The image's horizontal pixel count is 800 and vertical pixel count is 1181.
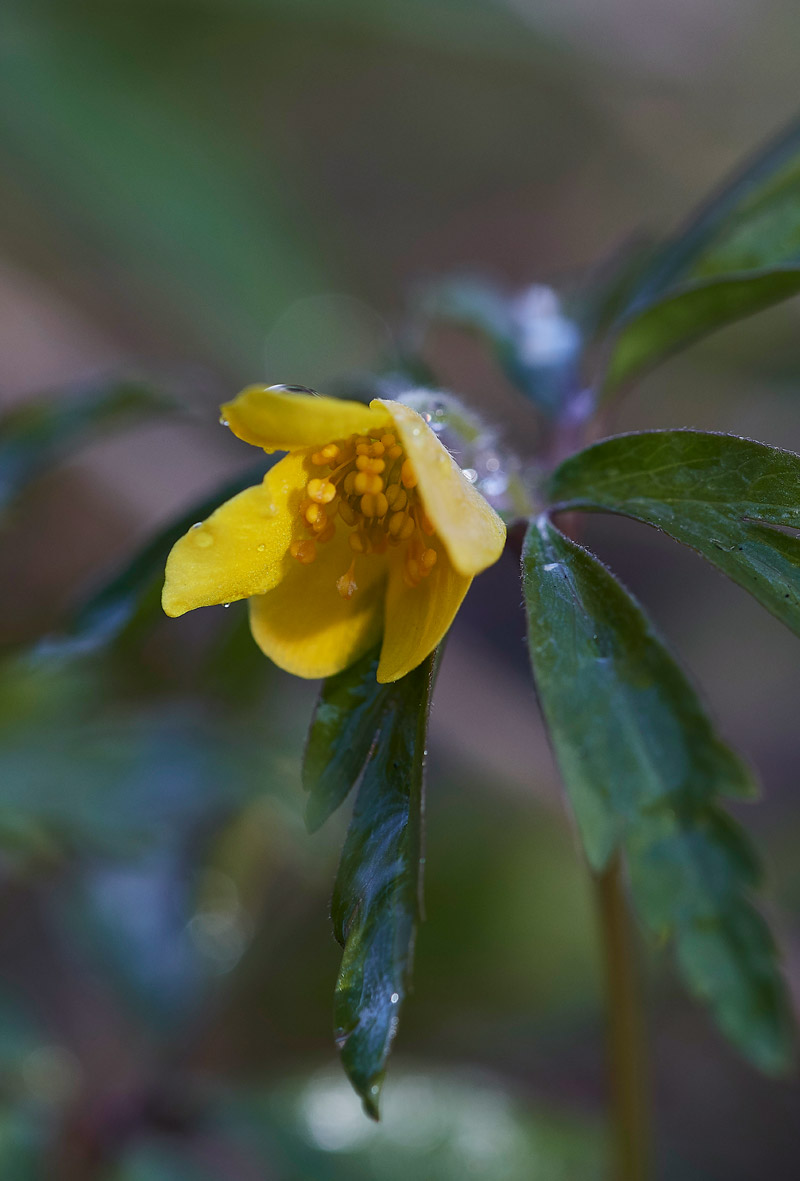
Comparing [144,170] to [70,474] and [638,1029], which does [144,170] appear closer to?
[70,474]

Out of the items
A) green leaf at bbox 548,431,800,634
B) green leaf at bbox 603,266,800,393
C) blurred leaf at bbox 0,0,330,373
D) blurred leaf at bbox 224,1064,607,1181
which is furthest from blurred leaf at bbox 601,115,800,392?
blurred leaf at bbox 0,0,330,373

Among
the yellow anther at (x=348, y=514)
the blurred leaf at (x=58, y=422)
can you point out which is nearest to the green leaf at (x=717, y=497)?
the yellow anther at (x=348, y=514)

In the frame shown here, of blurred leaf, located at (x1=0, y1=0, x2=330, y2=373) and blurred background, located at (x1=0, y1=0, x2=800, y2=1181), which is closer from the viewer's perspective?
blurred background, located at (x1=0, y1=0, x2=800, y2=1181)

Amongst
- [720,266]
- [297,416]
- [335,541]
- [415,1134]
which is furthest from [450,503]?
[415,1134]

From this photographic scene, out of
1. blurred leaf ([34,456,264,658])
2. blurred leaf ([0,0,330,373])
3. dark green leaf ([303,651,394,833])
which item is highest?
blurred leaf ([0,0,330,373])

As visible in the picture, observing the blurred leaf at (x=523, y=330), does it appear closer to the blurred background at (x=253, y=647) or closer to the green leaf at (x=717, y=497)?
the blurred background at (x=253, y=647)

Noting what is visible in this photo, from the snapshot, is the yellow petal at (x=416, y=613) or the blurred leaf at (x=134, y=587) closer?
the yellow petal at (x=416, y=613)

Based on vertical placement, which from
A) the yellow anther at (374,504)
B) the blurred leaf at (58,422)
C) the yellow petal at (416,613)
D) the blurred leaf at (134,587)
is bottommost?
the yellow petal at (416,613)

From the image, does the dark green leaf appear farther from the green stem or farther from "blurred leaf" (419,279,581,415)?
"blurred leaf" (419,279,581,415)
